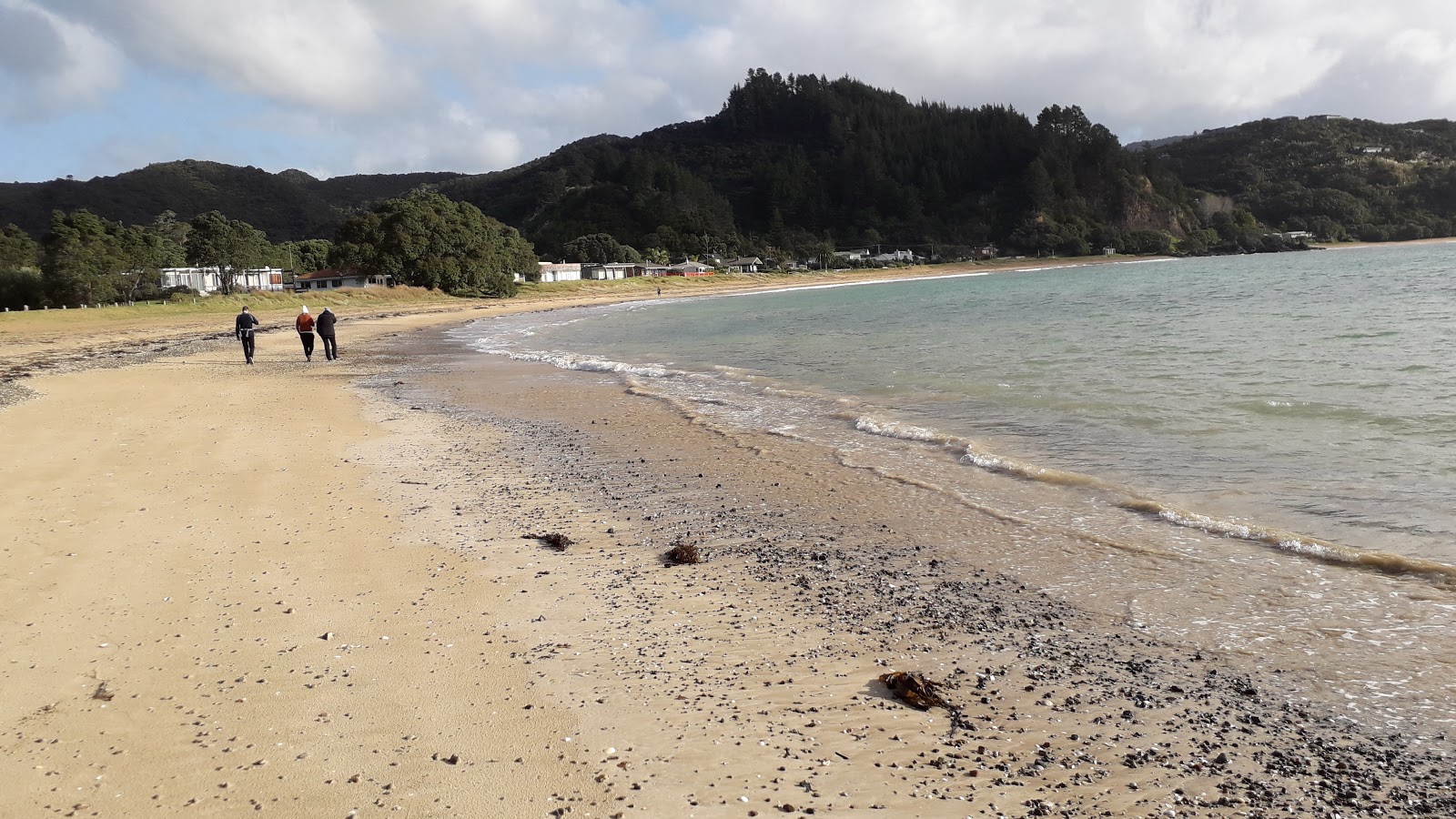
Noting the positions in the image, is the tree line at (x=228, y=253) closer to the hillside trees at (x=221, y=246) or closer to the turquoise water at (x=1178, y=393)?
the hillside trees at (x=221, y=246)

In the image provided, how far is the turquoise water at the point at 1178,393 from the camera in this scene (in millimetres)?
7555

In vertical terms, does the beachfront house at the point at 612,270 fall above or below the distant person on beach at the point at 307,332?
above

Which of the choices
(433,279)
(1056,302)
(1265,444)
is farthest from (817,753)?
(433,279)

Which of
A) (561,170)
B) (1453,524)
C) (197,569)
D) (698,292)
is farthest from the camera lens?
(561,170)

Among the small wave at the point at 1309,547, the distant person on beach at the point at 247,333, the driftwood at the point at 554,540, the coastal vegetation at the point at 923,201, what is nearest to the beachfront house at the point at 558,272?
the coastal vegetation at the point at 923,201

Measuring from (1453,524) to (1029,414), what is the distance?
5841 millimetres

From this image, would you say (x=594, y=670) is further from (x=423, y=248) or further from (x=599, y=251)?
(x=599, y=251)

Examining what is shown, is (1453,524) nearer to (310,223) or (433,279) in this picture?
(433,279)

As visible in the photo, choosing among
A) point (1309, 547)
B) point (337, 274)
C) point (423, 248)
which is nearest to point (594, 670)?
point (1309, 547)

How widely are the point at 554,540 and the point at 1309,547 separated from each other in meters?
5.40

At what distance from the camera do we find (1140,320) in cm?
3023

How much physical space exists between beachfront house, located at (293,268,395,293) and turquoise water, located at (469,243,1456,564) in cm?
4823

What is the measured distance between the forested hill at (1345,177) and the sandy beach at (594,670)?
604ft

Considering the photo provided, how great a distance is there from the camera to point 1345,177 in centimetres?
16488
